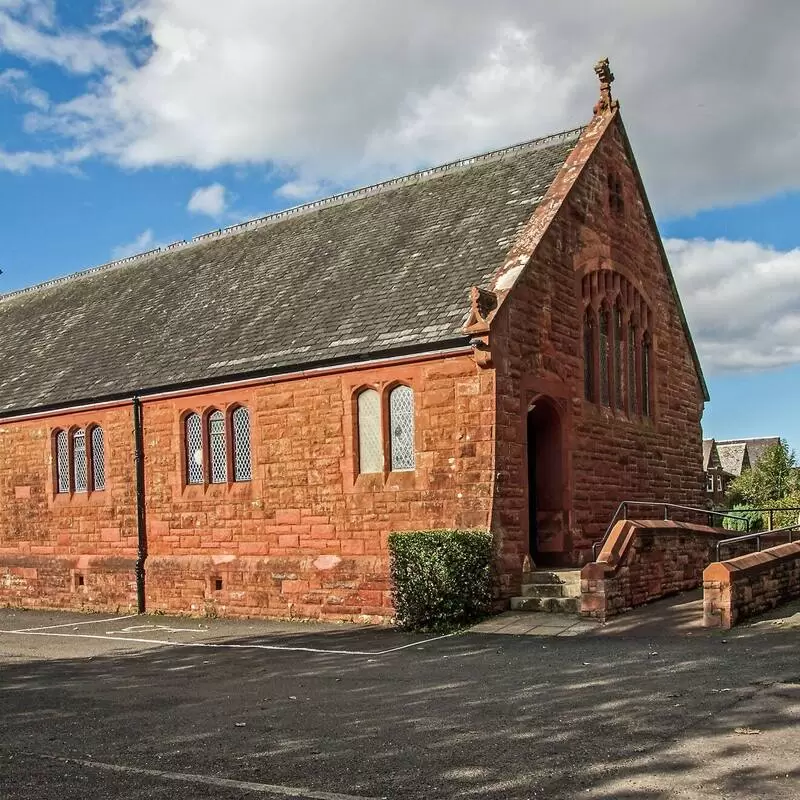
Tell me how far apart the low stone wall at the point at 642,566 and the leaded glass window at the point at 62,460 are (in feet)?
42.3

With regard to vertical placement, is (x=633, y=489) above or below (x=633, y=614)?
above

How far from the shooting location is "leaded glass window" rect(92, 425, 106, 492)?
2136cm

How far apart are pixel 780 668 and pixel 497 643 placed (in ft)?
13.9

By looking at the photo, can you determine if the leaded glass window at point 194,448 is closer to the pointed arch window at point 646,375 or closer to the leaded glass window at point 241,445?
the leaded glass window at point 241,445

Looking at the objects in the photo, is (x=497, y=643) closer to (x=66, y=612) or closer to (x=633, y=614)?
(x=633, y=614)

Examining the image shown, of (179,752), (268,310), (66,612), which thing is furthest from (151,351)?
(179,752)

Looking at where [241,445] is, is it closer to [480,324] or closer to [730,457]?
[480,324]

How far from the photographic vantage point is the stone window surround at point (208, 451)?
18891 millimetres

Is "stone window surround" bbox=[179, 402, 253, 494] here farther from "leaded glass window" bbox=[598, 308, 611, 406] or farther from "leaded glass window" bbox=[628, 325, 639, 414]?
"leaded glass window" bbox=[628, 325, 639, 414]

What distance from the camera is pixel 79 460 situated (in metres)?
21.9

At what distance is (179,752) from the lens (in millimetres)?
7590

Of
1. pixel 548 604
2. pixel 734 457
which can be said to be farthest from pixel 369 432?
pixel 734 457

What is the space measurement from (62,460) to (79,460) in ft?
2.18

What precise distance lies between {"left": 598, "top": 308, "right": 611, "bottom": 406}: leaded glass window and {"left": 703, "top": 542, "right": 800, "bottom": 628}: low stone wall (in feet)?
16.9
